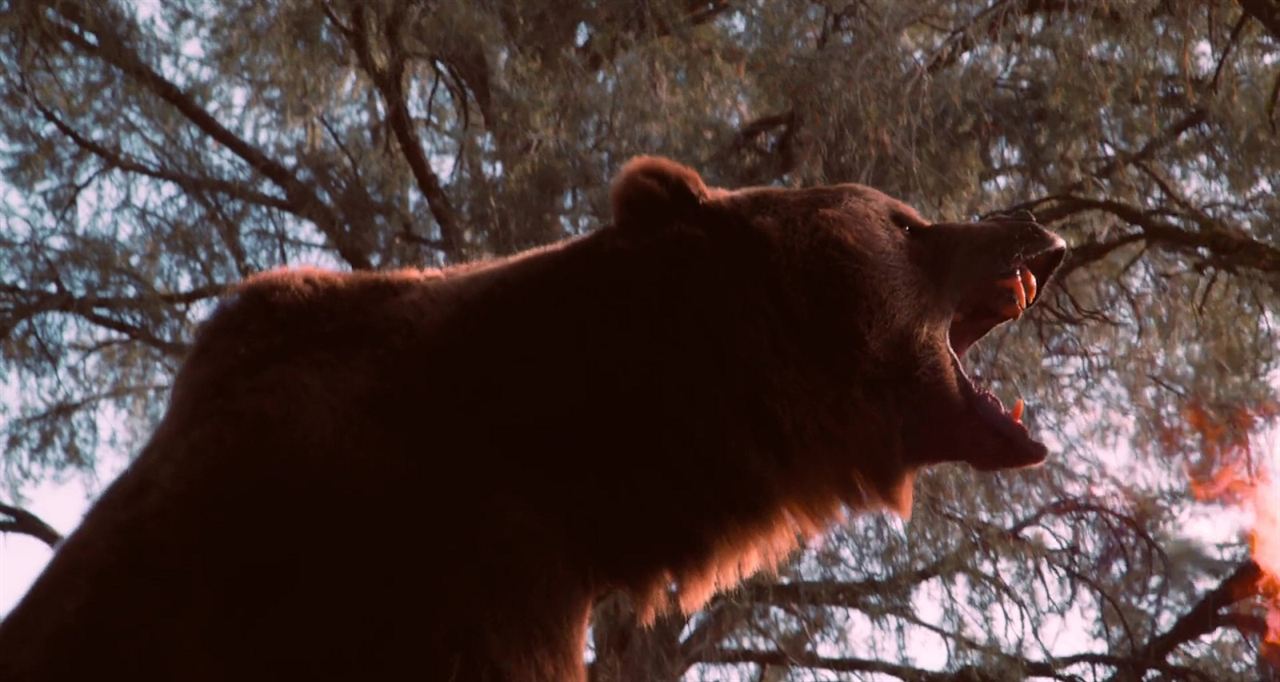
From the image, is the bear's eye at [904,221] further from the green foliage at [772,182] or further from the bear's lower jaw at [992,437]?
the green foliage at [772,182]

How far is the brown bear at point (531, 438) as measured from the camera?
265cm

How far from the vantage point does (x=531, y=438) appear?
300cm

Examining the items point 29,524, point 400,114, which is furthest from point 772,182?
point 29,524

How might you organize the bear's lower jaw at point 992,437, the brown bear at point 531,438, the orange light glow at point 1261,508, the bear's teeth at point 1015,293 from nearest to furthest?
the brown bear at point 531,438, the bear's lower jaw at point 992,437, the bear's teeth at point 1015,293, the orange light glow at point 1261,508

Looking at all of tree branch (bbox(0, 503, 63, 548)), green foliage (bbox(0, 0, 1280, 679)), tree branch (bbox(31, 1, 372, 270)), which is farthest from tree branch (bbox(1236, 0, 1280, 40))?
tree branch (bbox(0, 503, 63, 548))

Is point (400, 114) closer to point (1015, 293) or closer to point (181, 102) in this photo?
point (181, 102)

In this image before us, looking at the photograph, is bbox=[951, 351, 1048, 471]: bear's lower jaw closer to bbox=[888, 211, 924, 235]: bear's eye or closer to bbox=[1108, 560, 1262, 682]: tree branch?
bbox=[888, 211, 924, 235]: bear's eye

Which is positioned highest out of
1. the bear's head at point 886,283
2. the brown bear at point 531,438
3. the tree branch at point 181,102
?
the tree branch at point 181,102

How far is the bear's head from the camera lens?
338 cm

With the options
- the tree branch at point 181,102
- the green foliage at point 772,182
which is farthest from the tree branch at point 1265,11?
the tree branch at point 181,102

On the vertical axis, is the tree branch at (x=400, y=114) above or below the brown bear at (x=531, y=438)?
above

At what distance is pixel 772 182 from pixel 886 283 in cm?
574

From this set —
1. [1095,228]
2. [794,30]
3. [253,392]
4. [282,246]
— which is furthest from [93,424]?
[253,392]

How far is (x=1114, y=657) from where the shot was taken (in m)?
10.1
